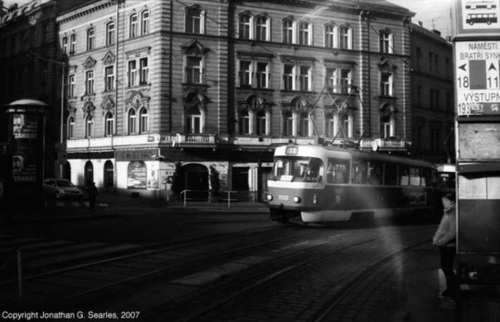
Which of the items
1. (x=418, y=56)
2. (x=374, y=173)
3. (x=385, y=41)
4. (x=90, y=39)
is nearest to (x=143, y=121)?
(x=90, y=39)

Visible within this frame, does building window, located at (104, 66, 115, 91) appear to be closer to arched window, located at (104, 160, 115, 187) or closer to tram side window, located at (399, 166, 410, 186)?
arched window, located at (104, 160, 115, 187)

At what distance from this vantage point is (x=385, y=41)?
127 feet

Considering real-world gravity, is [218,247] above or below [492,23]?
below

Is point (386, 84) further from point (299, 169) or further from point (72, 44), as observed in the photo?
point (72, 44)

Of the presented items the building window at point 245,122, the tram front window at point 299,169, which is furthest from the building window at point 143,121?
the tram front window at point 299,169

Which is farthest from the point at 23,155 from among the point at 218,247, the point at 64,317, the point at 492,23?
the point at 492,23

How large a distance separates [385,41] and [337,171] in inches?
941

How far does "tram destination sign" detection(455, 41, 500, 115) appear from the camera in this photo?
573cm

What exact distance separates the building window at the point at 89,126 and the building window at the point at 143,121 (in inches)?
223

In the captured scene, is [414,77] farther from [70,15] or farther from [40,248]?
[40,248]

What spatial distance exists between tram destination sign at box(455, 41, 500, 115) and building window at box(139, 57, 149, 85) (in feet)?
105

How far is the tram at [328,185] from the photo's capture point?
17.2m

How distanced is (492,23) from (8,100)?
147 ft

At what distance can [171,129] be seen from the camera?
3531 centimetres
